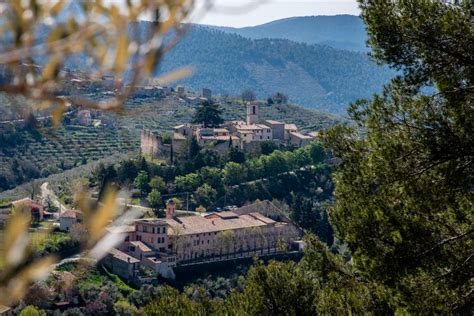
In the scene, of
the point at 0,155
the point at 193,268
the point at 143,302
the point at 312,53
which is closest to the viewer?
the point at 143,302

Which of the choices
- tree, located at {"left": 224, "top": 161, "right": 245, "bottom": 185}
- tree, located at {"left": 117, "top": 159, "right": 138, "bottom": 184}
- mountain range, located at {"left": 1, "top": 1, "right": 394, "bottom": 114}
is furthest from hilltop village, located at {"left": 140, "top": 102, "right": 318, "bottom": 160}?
mountain range, located at {"left": 1, "top": 1, "right": 394, "bottom": 114}

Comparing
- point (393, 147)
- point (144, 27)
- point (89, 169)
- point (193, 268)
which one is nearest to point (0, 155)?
point (89, 169)

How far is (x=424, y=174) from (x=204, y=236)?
28.5 m

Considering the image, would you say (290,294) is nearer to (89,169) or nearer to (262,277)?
(262,277)

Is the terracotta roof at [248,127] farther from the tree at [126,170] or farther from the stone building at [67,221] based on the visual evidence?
the stone building at [67,221]

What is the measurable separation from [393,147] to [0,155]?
38.1 metres

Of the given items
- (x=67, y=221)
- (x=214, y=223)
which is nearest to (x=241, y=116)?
(x=214, y=223)

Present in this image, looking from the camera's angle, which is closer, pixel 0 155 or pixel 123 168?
pixel 123 168

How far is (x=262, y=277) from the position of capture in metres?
10.9

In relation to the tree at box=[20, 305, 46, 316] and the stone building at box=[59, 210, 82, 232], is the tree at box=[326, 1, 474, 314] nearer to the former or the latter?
the stone building at box=[59, 210, 82, 232]

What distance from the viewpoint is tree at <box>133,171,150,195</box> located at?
37.7 meters

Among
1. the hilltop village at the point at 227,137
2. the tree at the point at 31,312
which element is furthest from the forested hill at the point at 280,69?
the tree at the point at 31,312

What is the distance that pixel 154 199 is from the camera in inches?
1459

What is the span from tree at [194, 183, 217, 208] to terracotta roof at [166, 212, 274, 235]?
9.22 ft
